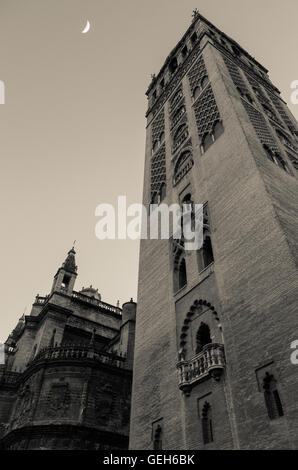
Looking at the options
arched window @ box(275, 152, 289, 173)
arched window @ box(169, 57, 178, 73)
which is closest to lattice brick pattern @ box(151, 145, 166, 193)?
arched window @ box(275, 152, 289, 173)

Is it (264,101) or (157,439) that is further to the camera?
(264,101)

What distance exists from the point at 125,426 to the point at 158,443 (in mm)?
Result: 6277

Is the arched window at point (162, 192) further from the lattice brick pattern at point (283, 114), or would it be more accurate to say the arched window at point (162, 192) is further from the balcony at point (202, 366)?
the balcony at point (202, 366)

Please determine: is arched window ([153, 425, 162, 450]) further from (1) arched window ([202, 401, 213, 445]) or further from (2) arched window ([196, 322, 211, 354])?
(2) arched window ([196, 322, 211, 354])

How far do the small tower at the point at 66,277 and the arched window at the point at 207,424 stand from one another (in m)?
15.4

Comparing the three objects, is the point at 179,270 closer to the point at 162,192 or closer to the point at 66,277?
the point at 162,192

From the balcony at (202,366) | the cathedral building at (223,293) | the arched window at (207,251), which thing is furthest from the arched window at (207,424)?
the arched window at (207,251)

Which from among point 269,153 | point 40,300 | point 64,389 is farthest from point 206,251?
point 40,300

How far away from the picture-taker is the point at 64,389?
16.5m

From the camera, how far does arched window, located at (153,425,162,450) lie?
10.9 metres

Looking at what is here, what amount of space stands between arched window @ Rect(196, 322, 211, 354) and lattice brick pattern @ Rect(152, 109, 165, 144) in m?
15.3

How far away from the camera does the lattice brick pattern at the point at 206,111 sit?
17328 mm

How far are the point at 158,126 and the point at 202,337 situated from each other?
16869 millimetres
